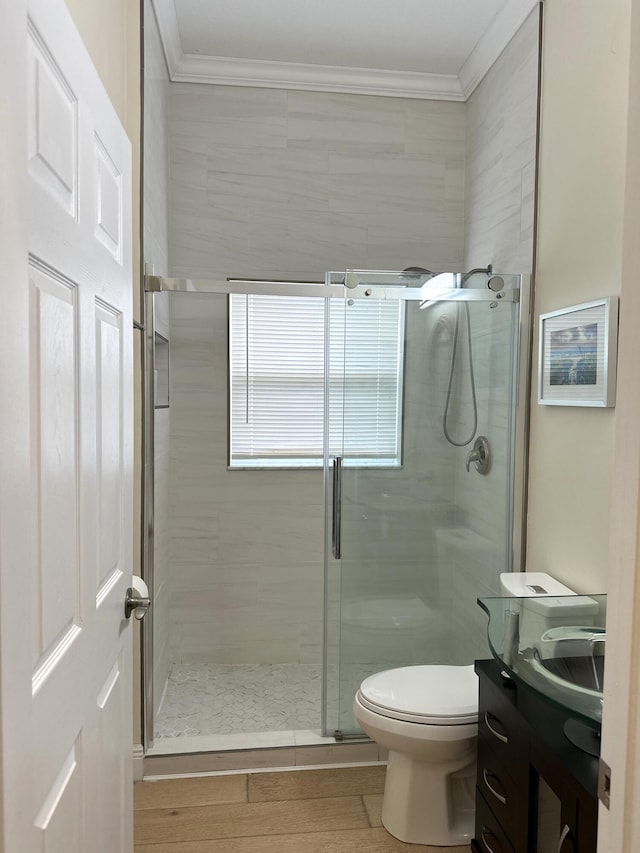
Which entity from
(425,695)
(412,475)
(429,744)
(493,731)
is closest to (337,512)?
(412,475)

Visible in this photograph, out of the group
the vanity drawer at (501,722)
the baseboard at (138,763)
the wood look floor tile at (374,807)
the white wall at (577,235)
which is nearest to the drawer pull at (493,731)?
the vanity drawer at (501,722)

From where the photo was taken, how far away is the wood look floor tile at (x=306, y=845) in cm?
191

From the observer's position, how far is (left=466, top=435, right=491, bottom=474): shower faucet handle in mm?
2457

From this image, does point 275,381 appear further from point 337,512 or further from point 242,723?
point 242,723

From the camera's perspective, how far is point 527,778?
1454 millimetres

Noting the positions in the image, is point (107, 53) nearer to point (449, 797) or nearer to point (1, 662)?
point (1, 662)

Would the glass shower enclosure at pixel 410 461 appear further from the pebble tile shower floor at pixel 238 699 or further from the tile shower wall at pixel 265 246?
the tile shower wall at pixel 265 246

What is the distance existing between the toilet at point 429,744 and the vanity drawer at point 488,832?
14cm

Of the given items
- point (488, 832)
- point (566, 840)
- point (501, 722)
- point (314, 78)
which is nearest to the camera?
point (566, 840)

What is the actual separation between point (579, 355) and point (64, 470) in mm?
1646

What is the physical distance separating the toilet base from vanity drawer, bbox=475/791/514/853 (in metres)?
0.13

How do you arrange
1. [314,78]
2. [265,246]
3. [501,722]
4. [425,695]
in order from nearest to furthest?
[501,722], [425,695], [314,78], [265,246]

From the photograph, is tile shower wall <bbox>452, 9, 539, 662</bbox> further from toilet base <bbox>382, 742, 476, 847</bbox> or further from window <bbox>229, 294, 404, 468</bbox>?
window <bbox>229, 294, 404, 468</bbox>

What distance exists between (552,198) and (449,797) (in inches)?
81.0
